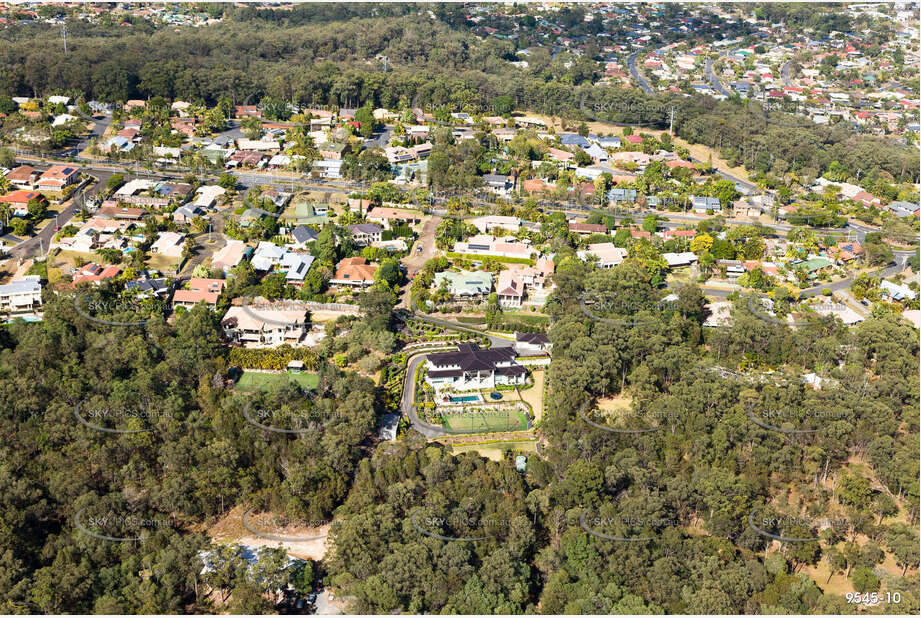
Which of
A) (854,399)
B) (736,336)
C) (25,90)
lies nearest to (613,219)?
(736,336)

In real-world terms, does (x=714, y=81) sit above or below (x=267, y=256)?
below

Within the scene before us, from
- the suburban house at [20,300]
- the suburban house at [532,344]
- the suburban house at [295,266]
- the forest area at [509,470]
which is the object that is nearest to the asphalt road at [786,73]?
the forest area at [509,470]

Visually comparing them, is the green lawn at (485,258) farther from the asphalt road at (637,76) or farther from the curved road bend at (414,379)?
the asphalt road at (637,76)

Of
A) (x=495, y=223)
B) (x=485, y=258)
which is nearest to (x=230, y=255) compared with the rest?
(x=485, y=258)

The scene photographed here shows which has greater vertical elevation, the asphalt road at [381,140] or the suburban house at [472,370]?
the suburban house at [472,370]

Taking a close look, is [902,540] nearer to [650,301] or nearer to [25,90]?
[650,301]

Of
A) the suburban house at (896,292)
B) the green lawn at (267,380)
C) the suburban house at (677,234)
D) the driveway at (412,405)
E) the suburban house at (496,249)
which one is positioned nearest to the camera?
the driveway at (412,405)

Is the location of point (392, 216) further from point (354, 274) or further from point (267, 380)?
point (267, 380)
